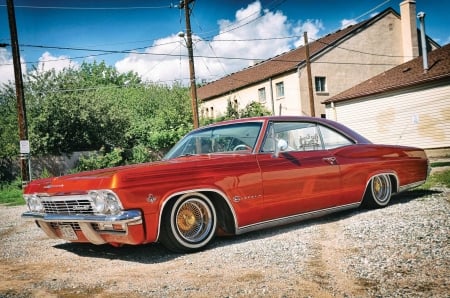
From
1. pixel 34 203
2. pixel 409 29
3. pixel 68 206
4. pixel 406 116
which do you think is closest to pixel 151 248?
pixel 68 206

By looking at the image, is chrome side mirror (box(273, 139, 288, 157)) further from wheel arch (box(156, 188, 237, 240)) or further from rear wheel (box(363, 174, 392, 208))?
rear wheel (box(363, 174, 392, 208))

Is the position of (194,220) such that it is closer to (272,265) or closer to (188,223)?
(188,223)

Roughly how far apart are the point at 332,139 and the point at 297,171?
1010mm

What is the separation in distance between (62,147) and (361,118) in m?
16.3

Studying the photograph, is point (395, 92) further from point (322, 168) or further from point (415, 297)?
point (415, 297)

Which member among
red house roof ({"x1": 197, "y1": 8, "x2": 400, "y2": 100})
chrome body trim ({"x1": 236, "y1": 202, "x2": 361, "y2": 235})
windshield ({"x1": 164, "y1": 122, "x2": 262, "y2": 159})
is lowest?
chrome body trim ({"x1": 236, "y1": 202, "x2": 361, "y2": 235})

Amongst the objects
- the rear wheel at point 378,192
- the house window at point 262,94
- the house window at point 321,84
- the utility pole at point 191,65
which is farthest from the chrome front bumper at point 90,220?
the house window at point 262,94

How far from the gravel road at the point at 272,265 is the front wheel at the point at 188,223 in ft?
0.40

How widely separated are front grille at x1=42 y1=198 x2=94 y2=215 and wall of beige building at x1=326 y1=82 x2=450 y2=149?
18.1m

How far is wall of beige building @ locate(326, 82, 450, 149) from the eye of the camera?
59.7 feet

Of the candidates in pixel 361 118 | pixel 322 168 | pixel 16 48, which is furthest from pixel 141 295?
pixel 361 118

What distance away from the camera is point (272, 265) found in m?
3.37

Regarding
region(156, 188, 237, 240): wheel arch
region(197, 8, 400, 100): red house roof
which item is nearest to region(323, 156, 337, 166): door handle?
region(156, 188, 237, 240): wheel arch

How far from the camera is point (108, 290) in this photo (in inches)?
118
